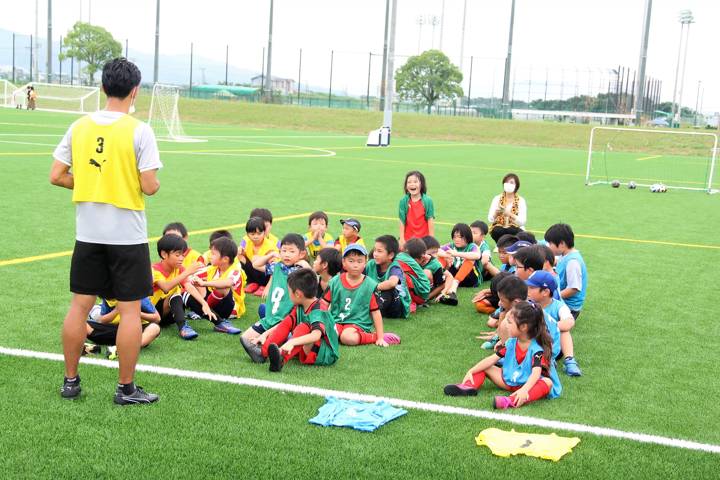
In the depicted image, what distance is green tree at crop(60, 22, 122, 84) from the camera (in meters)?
84.2

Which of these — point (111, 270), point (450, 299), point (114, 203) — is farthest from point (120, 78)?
point (450, 299)

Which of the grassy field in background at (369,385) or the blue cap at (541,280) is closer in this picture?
the grassy field in background at (369,385)

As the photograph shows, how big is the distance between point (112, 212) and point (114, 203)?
59 millimetres

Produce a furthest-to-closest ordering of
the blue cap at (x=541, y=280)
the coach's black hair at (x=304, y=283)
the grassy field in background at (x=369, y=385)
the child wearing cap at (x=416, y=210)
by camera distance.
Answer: the child wearing cap at (x=416, y=210), the blue cap at (x=541, y=280), the coach's black hair at (x=304, y=283), the grassy field in background at (x=369, y=385)

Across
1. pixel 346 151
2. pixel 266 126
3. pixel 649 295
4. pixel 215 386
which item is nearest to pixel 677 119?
pixel 266 126

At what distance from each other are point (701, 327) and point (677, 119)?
78657 millimetres

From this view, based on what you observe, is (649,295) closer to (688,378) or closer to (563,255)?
(563,255)

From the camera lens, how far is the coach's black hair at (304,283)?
20.7 feet

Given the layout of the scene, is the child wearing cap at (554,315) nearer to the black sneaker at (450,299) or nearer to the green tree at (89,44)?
the black sneaker at (450,299)

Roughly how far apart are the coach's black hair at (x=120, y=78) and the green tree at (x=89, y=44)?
84.4m

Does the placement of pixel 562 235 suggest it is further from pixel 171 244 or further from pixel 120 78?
pixel 120 78

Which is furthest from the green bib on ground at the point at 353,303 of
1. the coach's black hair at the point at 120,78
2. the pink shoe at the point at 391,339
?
the coach's black hair at the point at 120,78

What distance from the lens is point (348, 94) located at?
294ft

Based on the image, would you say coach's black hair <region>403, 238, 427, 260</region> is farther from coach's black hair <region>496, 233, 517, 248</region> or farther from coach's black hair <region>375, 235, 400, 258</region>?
coach's black hair <region>496, 233, 517, 248</region>
